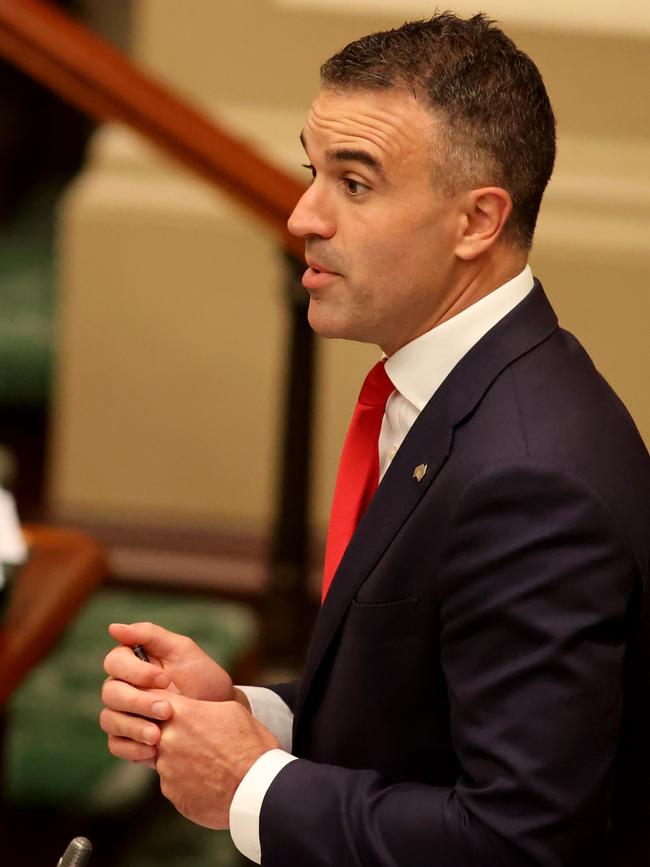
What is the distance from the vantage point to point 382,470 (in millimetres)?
1505

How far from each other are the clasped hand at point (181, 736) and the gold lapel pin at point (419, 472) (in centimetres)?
28

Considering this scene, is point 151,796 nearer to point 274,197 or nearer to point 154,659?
point 274,197

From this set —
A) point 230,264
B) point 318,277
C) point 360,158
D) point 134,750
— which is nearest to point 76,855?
point 134,750

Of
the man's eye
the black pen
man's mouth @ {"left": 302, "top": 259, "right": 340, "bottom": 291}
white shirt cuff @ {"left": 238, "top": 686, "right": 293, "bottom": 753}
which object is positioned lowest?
white shirt cuff @ {"left": 238, "top": 686, "right": 293, "bottom": 753}

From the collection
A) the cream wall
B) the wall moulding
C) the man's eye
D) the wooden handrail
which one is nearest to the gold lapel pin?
the man's eye

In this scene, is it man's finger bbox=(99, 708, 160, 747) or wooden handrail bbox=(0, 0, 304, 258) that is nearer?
man's finger bbox=(99, 708, 160, 747)

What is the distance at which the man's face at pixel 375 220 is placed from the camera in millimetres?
1318

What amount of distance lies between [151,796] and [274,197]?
116cm

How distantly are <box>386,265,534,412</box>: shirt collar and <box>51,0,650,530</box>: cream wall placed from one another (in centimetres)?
223

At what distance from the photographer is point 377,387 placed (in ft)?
4.91

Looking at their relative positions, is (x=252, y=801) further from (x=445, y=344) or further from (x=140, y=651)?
(x=445, y=344)

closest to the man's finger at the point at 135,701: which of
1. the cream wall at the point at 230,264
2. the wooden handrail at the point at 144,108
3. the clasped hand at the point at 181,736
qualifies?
the clasped hand at the point at 181,736

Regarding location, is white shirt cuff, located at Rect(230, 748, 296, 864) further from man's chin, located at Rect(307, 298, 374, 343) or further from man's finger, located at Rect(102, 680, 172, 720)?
man's chin, located at Rect(307, 298, 374, 343)

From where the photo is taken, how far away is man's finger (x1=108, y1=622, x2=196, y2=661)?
4.82 feet
